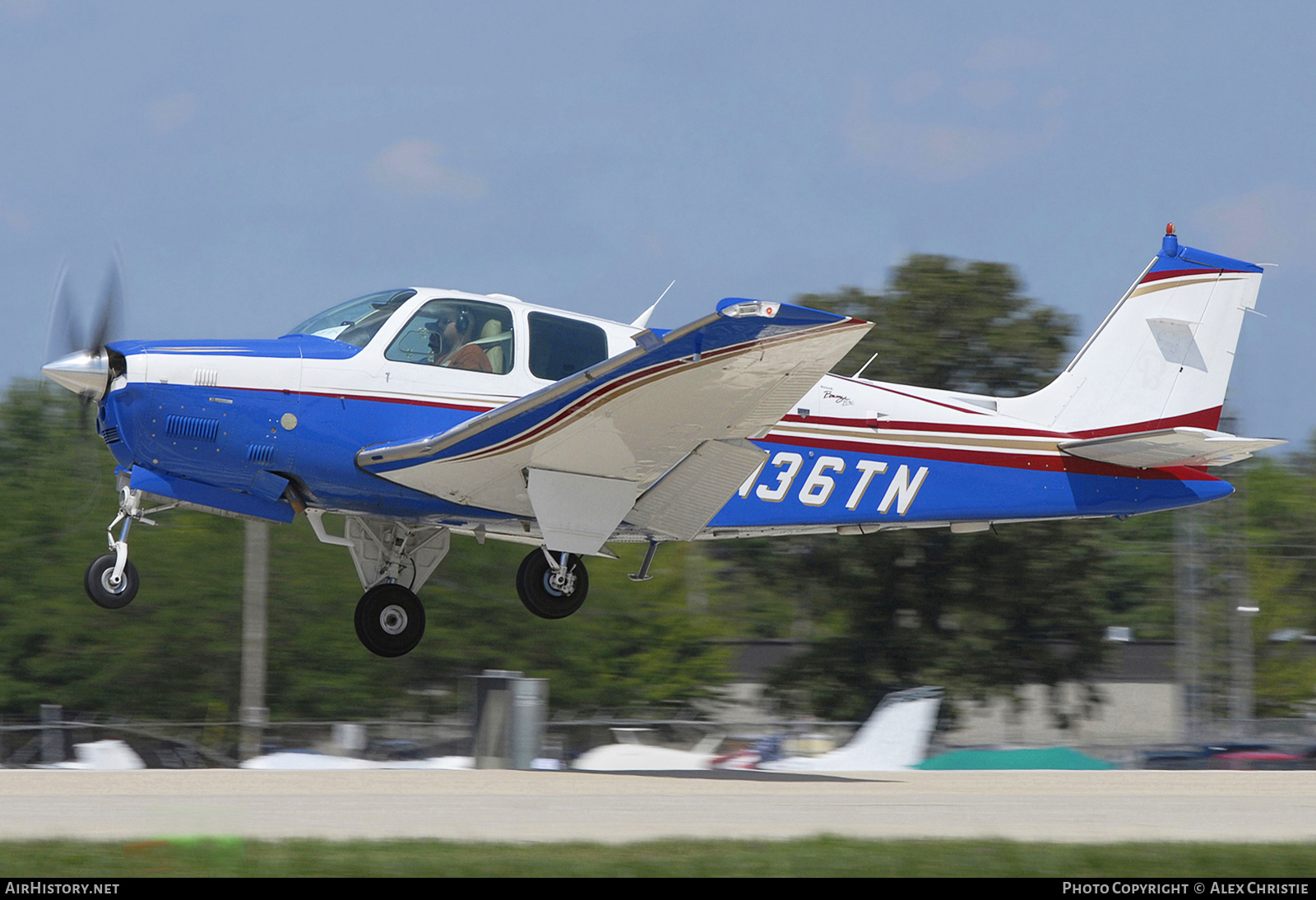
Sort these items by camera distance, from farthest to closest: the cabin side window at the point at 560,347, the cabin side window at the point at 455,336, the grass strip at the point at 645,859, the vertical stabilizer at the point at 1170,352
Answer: the vertical stabilizer at the point at 1170,352 < the cabin side window at the point at 560,347 < the cabin side window at the point at 455,336 < the grass strip at the point at 645,859

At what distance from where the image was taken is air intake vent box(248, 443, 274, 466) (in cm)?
1055

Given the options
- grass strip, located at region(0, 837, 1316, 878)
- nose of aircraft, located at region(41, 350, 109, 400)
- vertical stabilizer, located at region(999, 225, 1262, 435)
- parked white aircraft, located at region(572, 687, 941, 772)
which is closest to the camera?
grass strip, located at region(0, 837, 1316, 878)

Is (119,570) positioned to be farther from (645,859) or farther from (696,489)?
(645,859)

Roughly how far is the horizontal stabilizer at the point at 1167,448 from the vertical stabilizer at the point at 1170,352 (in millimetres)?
647

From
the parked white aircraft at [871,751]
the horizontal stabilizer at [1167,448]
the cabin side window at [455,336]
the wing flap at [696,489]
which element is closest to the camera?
the wing flap at [696,489]

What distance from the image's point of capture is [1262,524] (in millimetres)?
47312

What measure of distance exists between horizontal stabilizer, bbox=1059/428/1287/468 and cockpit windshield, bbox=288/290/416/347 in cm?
619

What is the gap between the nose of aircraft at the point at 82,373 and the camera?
10.3 m

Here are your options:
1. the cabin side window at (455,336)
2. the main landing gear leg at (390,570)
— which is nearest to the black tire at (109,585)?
the main landing gear leg at (390,570)

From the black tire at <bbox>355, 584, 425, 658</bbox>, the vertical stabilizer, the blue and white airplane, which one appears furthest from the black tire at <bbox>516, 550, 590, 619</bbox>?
the vertical stabilizer

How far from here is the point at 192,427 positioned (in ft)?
34.3

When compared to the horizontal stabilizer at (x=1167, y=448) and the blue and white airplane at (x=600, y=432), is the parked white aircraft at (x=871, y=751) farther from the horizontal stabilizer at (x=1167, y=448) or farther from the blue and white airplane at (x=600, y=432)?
the horizontal stabilizer at (x=1167, y=448)

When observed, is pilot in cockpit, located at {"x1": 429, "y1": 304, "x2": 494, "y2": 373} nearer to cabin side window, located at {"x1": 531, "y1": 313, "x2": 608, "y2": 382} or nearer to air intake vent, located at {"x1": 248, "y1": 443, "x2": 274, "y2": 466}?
cabin side window, located at {"x1": 531, "y1": 313, "x2": 608, "y2": 382}

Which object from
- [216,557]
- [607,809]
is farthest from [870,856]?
[216,557]
